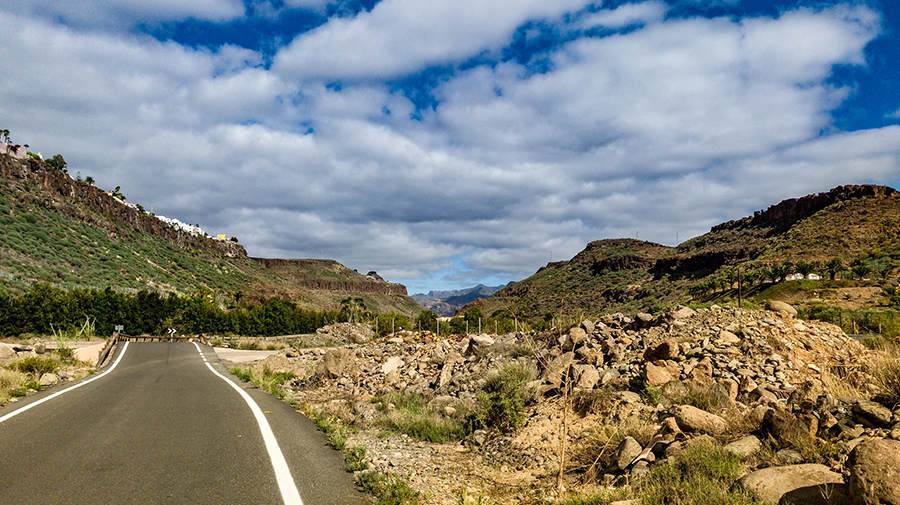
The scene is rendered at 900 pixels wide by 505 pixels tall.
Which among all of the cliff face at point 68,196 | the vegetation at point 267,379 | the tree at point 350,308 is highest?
the cliff face at point 68,196

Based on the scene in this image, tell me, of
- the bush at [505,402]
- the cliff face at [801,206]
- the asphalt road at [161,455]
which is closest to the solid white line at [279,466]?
the asphalt road at [161,455]

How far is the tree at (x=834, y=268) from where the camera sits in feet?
166

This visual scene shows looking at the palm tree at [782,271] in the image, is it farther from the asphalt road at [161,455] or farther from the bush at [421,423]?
the asphalt road at [161,455]

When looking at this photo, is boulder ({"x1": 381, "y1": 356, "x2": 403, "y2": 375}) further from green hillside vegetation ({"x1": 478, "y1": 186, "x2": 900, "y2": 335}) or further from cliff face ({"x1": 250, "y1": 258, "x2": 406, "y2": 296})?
cliff face ({"x1": 250, "y1": 258, "x2": 406, "y2": 296})

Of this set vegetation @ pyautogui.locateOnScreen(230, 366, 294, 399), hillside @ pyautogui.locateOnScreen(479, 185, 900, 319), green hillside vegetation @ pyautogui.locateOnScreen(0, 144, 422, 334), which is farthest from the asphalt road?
green hillside vegetation @ pyautogui.locateOnScreen(0, 144, 422, 334)

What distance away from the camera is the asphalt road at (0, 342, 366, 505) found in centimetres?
465

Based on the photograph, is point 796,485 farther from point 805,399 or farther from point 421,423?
point 421,423

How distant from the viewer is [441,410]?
10.0 meters

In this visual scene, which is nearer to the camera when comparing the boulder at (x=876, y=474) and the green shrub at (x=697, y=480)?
the boulder at (x=876, y=474)

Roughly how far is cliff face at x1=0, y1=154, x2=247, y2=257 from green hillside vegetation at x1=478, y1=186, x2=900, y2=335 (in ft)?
214

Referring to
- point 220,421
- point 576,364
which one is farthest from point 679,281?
point 220,421

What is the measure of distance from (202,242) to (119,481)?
119 m

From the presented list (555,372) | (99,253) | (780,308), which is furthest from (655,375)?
(99,253)

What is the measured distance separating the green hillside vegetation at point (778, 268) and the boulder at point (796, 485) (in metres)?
28.5
